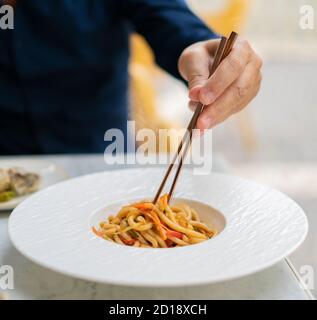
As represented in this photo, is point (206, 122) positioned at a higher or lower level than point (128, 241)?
higher

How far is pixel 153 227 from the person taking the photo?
871 mm

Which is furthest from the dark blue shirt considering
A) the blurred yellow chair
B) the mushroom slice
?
the mushroom slice

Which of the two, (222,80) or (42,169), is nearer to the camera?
(222,80)

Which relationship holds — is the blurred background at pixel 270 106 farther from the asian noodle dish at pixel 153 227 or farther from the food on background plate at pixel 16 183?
the food on background plate at pixel 16 183

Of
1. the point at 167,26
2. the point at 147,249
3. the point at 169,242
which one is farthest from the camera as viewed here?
the point at 167,26

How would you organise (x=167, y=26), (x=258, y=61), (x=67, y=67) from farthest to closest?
1. (x=67, y=67)
2. (x=167, y=26)
3. (x=258, y=61)

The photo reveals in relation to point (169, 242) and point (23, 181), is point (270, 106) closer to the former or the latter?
point (23, 181)

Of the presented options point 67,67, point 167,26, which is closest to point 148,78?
point 67,67

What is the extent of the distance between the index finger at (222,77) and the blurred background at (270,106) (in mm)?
614

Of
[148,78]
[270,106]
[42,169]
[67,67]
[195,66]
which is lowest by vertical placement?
[270,106]

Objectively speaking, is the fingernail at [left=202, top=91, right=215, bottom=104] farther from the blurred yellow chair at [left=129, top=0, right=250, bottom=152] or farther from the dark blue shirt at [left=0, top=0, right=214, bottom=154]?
the blurred yellow chair at [left=129, top=0, right=250, bottom=152]

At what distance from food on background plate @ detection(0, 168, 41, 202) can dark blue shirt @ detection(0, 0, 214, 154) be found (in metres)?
0.42

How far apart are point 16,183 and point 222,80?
0.44 metres
